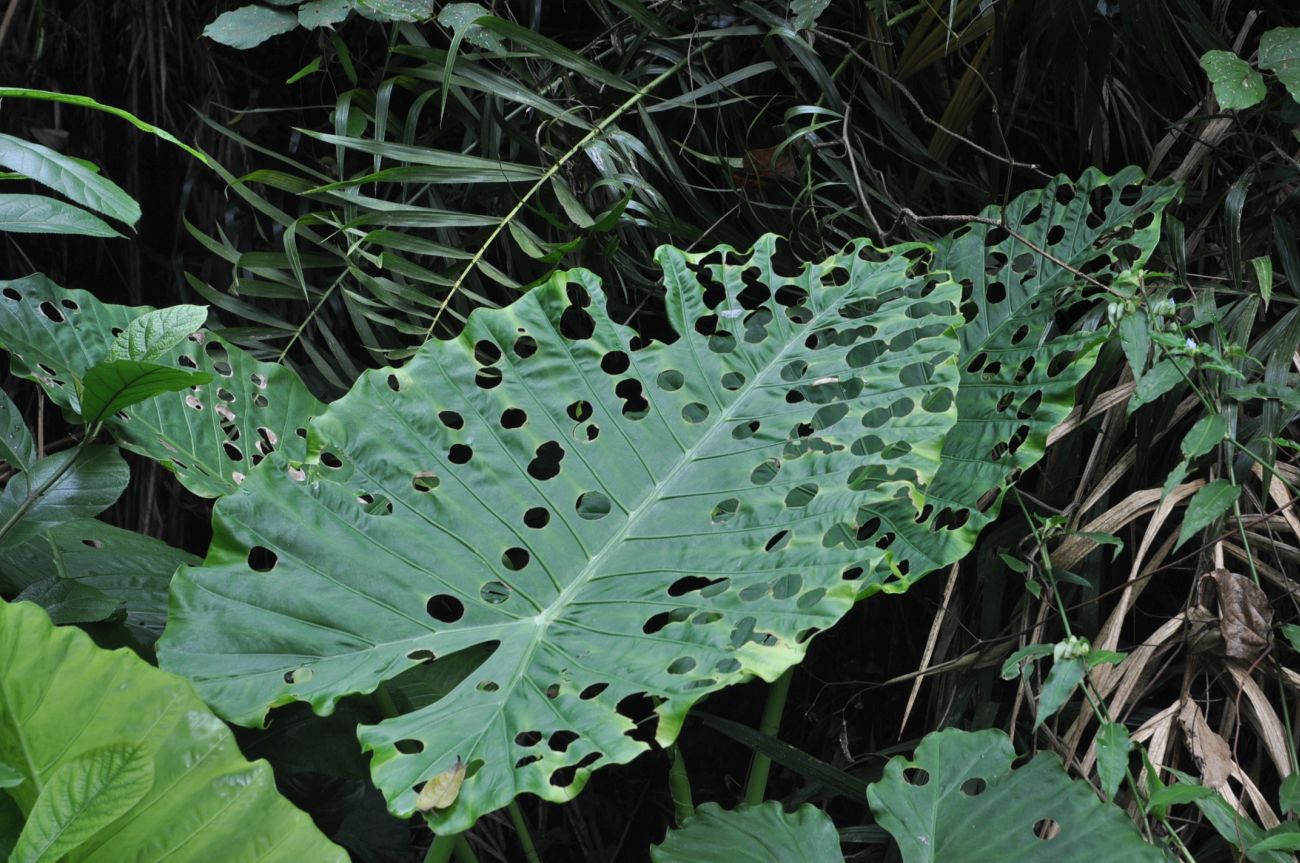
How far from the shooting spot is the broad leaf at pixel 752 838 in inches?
32.0

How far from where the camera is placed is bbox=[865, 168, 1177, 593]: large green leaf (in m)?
0.92

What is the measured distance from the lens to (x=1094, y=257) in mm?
1085

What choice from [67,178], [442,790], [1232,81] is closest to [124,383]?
[67,178]

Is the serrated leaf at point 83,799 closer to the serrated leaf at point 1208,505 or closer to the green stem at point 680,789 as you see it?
the green stem at point 680,789

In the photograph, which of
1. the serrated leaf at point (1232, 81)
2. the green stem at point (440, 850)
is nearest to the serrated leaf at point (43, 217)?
the green stem at point (440, 850)

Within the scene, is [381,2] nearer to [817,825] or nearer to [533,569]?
[533,569]

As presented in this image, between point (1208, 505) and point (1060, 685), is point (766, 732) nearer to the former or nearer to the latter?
point (1060, 685)

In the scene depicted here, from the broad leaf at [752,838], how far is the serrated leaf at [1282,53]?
31.0 inches

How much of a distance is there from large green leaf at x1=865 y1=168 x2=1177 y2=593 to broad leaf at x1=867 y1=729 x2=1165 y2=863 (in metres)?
0.16

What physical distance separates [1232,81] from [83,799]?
→ 1073 millimetres

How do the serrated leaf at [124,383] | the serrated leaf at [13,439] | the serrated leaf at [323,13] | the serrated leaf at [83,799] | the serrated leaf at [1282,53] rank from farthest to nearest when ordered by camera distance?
the serrated leaf at [323,13] < the serrated leaf at [1282,53] < the serrated leaf at [13,439] < the serrated leaf at [124,383] < the serrated leaf at [83,799]

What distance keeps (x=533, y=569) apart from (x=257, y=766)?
0.28 metres

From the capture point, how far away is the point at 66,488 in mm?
848

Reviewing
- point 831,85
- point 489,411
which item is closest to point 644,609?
point 489,411
